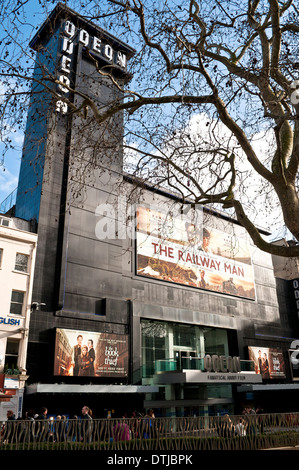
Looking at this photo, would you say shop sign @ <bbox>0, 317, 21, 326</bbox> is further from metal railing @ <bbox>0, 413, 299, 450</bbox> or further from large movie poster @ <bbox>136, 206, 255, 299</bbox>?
metal railing @ <bbox>0, 413, 299, 450</bbox>

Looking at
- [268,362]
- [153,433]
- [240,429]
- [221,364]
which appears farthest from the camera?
[268,362]

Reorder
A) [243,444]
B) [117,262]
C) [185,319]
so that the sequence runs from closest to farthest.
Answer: [243,444]
[117,262]
[185,319]

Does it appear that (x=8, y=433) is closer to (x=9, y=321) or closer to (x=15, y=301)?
(x=9, y=321)

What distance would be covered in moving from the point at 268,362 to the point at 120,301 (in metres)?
17.6

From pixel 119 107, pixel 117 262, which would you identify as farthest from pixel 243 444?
pixel 117 262

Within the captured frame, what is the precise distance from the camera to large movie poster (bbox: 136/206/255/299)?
31.1m

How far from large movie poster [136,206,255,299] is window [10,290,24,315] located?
31.4 ft

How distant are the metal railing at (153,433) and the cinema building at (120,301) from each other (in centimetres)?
1003

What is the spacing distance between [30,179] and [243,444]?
23.9 meters

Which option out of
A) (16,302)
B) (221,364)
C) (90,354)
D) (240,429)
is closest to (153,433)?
(240,429)

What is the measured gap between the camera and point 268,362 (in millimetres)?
36438

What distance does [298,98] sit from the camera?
915 cm

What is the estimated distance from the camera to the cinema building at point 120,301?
23.5 m
